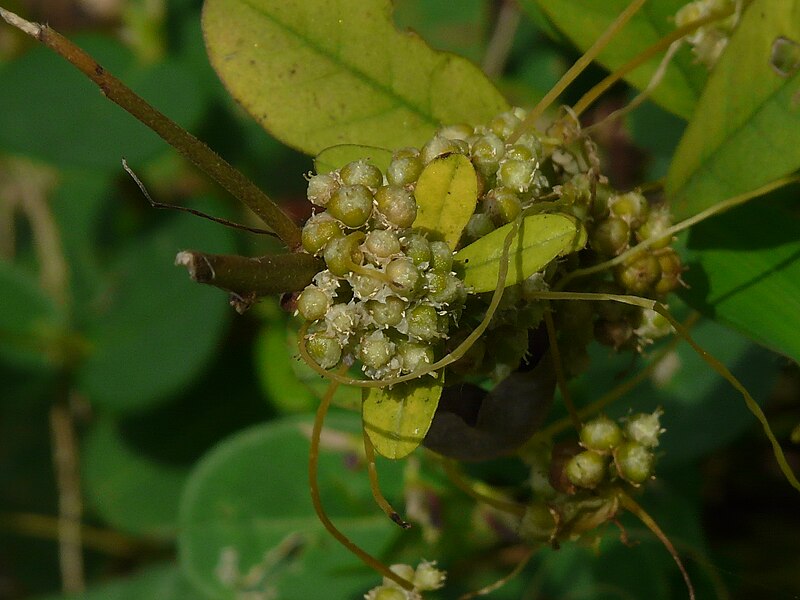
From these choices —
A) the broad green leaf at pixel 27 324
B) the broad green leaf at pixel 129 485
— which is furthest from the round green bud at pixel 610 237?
the broad green leaf at pixel 27 324

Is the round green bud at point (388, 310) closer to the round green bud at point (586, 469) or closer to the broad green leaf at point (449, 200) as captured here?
the broad green leaf at point (449, 200)

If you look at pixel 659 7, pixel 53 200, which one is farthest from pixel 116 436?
pixel 659 7

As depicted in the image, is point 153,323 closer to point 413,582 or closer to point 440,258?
point 413,582

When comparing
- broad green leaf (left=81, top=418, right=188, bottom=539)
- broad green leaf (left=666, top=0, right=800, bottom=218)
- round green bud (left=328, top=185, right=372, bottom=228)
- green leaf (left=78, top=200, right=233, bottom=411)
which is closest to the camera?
round green bud (left=328, top=185, right=372, bottom=228)

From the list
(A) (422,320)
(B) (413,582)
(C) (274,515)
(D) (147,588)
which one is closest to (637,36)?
(A) (422,320)

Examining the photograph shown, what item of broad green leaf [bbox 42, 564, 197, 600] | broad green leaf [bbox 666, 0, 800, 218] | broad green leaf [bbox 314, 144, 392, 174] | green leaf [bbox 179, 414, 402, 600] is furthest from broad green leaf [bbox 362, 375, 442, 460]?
broad green leaf [bbox 42, 564, 197, 600]

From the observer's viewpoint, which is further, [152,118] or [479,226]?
[479,226]

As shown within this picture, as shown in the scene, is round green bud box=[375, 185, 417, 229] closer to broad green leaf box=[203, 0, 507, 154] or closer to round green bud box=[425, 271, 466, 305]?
round green bud box=[425, 271, 466, 305]

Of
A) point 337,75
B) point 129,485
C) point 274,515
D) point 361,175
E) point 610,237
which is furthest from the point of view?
point 129,485
